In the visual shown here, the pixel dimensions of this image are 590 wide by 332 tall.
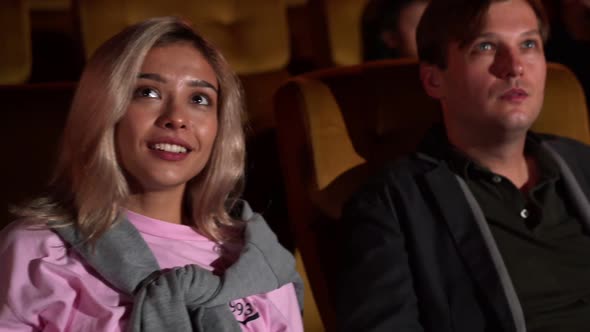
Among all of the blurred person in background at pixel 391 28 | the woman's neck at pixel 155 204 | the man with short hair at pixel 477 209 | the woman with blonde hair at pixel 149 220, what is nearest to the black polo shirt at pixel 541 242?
the man with short hair at pixel 477 209

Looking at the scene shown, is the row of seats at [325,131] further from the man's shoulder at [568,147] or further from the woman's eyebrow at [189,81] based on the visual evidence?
the woman's eyebrow at [189,81]

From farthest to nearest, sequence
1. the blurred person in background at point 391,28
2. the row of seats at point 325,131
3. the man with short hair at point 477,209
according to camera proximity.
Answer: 1. the blurred person in background at point 391,28
2. the row of seats at point 325,131
3. the man with short hair at point 477,209

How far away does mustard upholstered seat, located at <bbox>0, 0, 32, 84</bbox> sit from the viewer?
1778 millimetres

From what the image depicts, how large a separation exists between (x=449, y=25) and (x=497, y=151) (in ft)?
0.66

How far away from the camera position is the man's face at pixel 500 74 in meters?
1.19

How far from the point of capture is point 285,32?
200 centimetres

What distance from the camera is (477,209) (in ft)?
3.78

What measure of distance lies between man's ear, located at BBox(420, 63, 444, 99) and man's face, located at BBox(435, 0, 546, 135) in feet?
0.09

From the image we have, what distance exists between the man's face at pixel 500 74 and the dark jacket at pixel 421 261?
98 millimetres

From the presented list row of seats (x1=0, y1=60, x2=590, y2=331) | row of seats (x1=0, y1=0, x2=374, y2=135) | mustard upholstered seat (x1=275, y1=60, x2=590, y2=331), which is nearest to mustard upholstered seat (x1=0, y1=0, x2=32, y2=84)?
row of seats (x1=0, y1=0, x2=374, y2=135)

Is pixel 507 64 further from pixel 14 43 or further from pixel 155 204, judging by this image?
pixel 14 43

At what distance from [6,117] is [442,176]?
25.0 inches

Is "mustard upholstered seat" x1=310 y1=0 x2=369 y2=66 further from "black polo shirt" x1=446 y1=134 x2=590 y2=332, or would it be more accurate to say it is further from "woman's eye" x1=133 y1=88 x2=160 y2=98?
"woman's eye" x1=133 y1=88 x2=160 y2=98

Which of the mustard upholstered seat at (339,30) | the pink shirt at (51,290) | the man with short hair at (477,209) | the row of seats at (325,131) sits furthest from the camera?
the mustard upholstered seat at (339,30)
